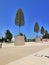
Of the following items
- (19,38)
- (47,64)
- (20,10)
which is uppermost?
(20,10)

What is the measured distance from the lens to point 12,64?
899 cm

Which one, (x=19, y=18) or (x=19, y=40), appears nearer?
(x=19, y=40)

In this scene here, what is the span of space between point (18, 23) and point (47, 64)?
30349mm

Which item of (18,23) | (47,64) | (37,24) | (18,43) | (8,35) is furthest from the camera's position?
(8,35)

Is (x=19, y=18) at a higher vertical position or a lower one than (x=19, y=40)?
higher

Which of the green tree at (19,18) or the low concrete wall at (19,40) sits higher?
the green tree at (19,18)

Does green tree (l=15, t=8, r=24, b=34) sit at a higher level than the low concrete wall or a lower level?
higher

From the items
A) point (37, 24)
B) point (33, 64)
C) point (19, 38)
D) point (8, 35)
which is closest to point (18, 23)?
point (19, 38)

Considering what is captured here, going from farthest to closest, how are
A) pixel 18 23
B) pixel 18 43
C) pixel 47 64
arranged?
pixel 18 23
pixel 18 43
pixel 47 64

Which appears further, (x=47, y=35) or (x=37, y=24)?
(x=47, y=35)

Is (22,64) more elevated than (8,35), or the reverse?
(8,35)

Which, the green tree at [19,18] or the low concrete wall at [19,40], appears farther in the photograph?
the green tree at [19,18]

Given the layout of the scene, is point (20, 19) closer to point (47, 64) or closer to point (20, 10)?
point (20, 10)

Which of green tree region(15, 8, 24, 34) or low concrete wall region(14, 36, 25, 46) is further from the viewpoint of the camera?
green tree region(15, 8, 24, 34)
